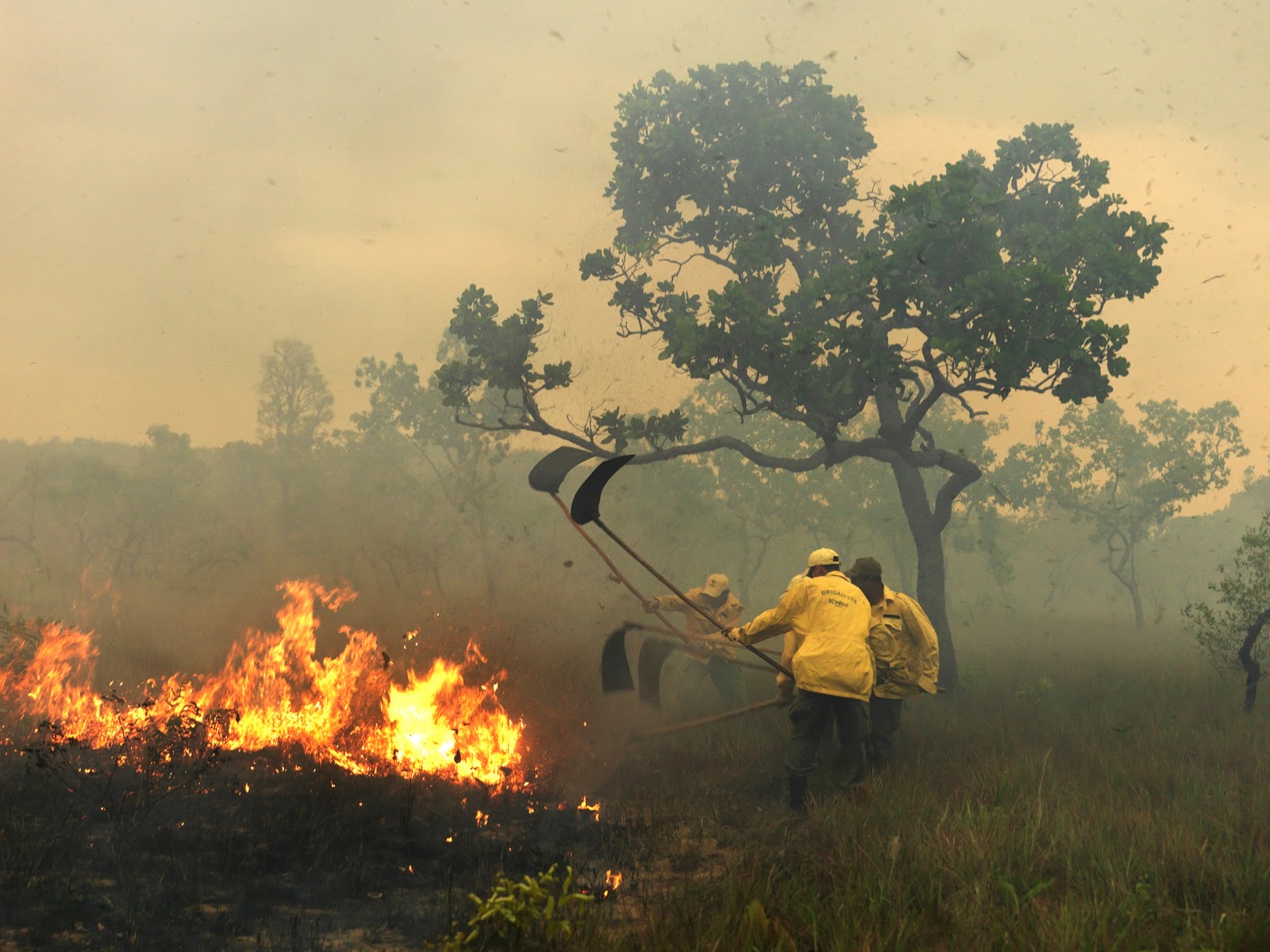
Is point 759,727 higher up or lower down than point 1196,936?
higher up

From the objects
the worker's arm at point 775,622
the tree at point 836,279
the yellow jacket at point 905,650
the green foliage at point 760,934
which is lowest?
the green foliage at point 760,934

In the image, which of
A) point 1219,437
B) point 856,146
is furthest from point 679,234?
point 1219,437

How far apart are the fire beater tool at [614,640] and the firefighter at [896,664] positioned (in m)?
1.88

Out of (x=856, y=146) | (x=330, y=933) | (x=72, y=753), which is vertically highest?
(x=856, y=146)

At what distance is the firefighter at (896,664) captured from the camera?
8211 millimetres

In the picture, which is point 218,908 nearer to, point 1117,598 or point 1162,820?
point 1162,820

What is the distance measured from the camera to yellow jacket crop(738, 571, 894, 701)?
6863 mm

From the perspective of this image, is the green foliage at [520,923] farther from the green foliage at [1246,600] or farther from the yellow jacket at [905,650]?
the green foliage at [1246,600]

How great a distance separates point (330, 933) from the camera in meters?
4.72

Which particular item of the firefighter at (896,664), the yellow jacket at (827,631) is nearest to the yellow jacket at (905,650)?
the firefighter at (896,664)

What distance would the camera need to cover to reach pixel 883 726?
8.32 m

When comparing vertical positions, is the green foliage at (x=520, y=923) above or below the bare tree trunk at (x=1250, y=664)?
below

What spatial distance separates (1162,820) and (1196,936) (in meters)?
2.00

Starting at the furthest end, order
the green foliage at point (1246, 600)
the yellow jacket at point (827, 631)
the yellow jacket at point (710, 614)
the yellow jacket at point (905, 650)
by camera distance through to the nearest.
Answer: the green foliage at point (1246, 600) < the yellow jacket at point (710, 614) < the yellow jacket at point (905, 650) < the yellow jacket at point (827, 631)
